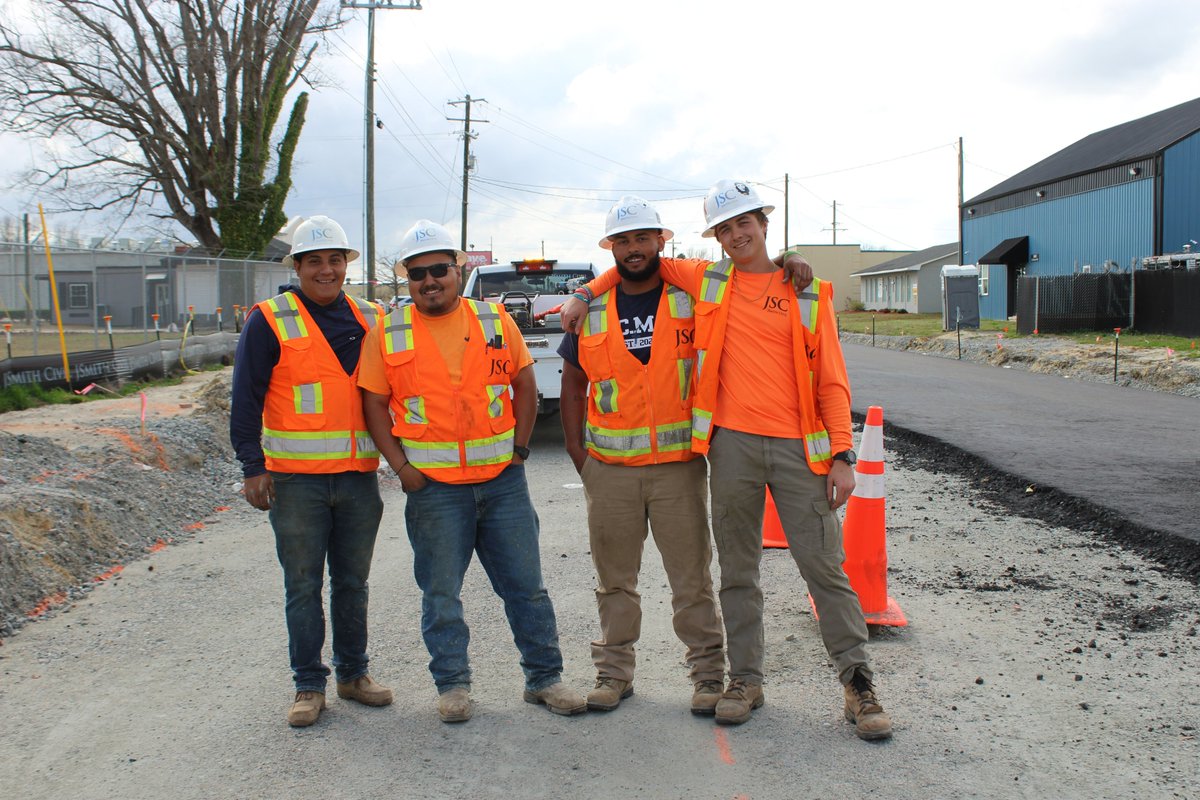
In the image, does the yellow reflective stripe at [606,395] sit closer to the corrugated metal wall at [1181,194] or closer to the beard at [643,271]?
the beard at [643,271]

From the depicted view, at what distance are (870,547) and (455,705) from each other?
2.24 meters

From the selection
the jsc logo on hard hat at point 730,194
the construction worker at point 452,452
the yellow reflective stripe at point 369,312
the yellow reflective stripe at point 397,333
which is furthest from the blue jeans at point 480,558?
the jsc logo on hard hat at point 730,194

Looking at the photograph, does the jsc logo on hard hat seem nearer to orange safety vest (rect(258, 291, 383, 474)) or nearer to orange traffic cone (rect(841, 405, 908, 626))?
orange traffic cone (rect(841, 405, 908, 626))

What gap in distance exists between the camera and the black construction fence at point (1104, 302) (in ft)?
86.8

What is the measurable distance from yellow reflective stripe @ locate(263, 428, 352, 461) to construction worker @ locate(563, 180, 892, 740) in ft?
4.86

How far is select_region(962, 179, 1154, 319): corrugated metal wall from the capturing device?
35.2m

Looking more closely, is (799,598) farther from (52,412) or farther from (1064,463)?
(52,412)

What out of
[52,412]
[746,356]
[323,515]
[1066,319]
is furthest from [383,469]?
[1066,319]

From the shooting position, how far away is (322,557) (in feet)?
14.8

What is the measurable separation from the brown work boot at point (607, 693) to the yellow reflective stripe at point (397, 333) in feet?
5.30

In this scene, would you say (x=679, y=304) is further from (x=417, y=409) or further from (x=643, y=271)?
(x=417, y=409)

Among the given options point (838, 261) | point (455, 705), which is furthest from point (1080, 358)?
point (838, 261)

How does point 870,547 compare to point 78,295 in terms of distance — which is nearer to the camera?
point 870,547

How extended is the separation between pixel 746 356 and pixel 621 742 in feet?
5.23
